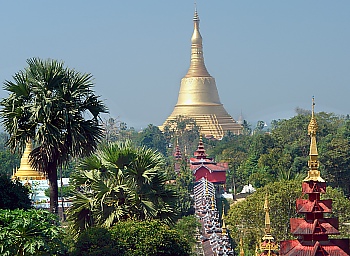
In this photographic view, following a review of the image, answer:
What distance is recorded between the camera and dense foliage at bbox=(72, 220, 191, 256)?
59.5 ft

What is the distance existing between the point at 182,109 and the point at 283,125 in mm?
43668

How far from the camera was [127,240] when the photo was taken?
18234 millimetres

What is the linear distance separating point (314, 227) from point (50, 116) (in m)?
5.98

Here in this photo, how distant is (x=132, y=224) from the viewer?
719 inches

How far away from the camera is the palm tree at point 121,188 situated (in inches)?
749

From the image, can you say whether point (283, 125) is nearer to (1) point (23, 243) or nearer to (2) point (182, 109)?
(2) point (182, 109)

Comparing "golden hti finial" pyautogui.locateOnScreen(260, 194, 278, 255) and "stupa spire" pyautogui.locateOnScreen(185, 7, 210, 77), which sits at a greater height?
"stupa spire" pyautogui.locateOnScreen(185, 7, 210, 77)

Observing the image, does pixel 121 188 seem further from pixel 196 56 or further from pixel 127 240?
pixel 196 56

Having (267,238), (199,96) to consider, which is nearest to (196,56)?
(199,96)

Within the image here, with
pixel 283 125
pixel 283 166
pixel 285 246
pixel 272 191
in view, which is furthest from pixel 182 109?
pixel 285 246

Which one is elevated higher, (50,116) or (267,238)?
(50,116)

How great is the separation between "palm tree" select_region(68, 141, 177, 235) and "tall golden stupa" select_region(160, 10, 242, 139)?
87.2 meters

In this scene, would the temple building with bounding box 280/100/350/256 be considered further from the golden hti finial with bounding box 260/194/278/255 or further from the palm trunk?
the palm trunk

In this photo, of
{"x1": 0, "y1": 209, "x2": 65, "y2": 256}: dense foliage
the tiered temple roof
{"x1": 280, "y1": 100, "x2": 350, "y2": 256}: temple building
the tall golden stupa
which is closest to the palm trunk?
{"x1": 0, "y1": 209, "x2": 65, "y2": 256}: dense foliage
